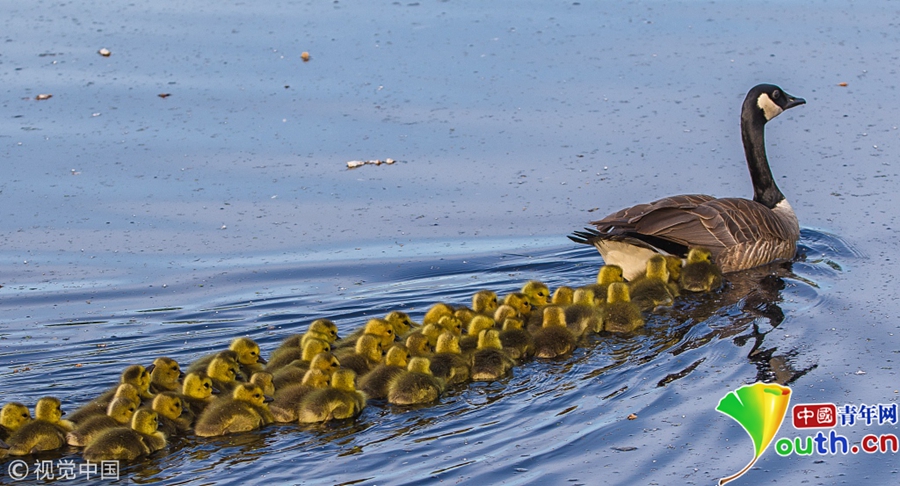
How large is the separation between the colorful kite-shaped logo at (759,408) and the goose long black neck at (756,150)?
303 cm

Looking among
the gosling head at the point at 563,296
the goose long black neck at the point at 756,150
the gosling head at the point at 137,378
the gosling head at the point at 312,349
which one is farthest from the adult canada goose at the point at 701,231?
the gosling head at the point at 137,378

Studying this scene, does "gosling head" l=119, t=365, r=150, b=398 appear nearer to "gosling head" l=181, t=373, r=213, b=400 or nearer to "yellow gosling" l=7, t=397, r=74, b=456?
"gosling head" l=181, t=373, r=213, b=400

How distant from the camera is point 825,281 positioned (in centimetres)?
835

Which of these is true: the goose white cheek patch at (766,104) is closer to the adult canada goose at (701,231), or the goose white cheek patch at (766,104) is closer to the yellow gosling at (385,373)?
the adult canada goose at (701,231)

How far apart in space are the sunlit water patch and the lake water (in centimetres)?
2

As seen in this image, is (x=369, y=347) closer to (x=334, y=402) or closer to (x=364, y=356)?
(x=364, y=356)

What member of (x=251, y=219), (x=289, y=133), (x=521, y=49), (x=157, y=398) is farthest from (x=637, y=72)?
(x=157, y=398)

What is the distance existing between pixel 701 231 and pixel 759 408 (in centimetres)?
252

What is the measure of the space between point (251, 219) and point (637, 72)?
4184 millimetres

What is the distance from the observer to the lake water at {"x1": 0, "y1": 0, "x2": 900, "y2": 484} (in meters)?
6.22

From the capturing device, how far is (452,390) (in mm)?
6832

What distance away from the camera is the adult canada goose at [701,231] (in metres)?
8.52

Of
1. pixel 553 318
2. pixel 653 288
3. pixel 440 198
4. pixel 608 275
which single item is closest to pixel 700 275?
pixel 653 288

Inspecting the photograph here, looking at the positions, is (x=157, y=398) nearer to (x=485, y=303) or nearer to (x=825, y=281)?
(x=485, y=303)
